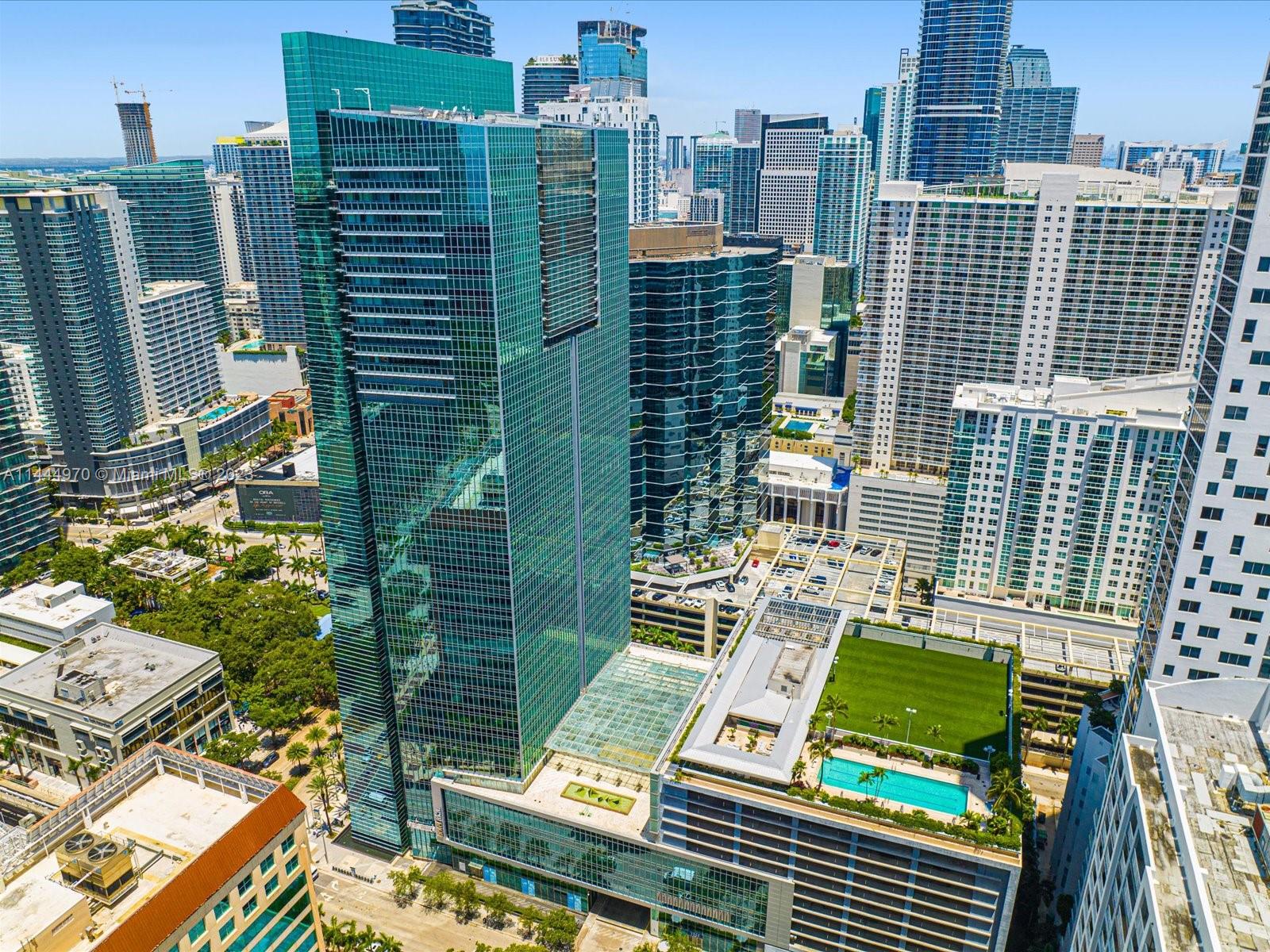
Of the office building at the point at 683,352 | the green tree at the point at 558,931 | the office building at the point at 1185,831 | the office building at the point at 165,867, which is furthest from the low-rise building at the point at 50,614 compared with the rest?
the office building at the point at 1185,831

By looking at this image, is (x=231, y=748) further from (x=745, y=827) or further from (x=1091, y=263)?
(x=1091, y=263)

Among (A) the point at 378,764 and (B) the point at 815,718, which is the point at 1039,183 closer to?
(B) the point at 815,718

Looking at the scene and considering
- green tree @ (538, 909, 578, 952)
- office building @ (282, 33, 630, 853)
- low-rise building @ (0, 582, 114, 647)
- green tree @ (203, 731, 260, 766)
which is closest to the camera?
office building @ (282, 33, 630, 853)

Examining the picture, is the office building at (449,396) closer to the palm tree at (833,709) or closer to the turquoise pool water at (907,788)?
the palm tree at (833,709)

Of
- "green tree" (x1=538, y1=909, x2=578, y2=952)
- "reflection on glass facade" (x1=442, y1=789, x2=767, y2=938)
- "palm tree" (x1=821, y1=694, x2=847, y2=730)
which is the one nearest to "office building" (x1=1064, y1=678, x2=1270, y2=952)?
"palm tree" (x1=821, y1=694, x2=847, y2=730)

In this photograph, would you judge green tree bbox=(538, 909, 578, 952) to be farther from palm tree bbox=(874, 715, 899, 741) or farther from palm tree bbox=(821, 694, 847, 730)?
palm tree bbox=(874, 715, 899, 741)

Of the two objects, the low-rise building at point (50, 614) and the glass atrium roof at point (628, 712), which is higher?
the low-rise building at point (50, 614)

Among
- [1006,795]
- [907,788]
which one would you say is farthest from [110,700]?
[1006,795]
